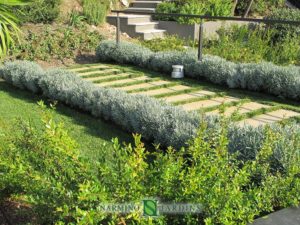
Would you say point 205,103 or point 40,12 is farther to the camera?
point 40,12

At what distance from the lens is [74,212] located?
2264 mm

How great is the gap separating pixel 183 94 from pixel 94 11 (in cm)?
566

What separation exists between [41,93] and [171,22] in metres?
6.08

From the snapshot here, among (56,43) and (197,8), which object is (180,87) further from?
(197,8)

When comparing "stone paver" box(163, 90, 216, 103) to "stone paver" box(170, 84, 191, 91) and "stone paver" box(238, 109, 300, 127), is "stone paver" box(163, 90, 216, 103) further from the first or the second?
"stone paver" box(238, 109, 300, 127)

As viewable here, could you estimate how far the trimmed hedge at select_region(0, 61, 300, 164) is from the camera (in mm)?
3602

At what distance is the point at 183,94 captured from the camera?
6.43 meters

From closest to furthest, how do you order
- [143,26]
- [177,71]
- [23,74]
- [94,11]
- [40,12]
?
[23,74], [177,71], [40,12], [94,11], [143,26]

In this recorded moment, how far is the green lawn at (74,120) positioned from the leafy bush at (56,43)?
2271 millimetres

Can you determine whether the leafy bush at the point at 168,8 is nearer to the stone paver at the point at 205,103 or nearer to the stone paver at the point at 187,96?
the stone paver at the point at 187,96

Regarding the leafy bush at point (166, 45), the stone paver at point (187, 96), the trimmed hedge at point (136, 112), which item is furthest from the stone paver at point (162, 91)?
the leafy bush at point (166, 45)

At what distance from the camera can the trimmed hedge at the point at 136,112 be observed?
3.60 m

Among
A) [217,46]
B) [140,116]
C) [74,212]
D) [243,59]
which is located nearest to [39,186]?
[74,212]

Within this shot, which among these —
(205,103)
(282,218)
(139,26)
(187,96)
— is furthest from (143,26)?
(282,218)
